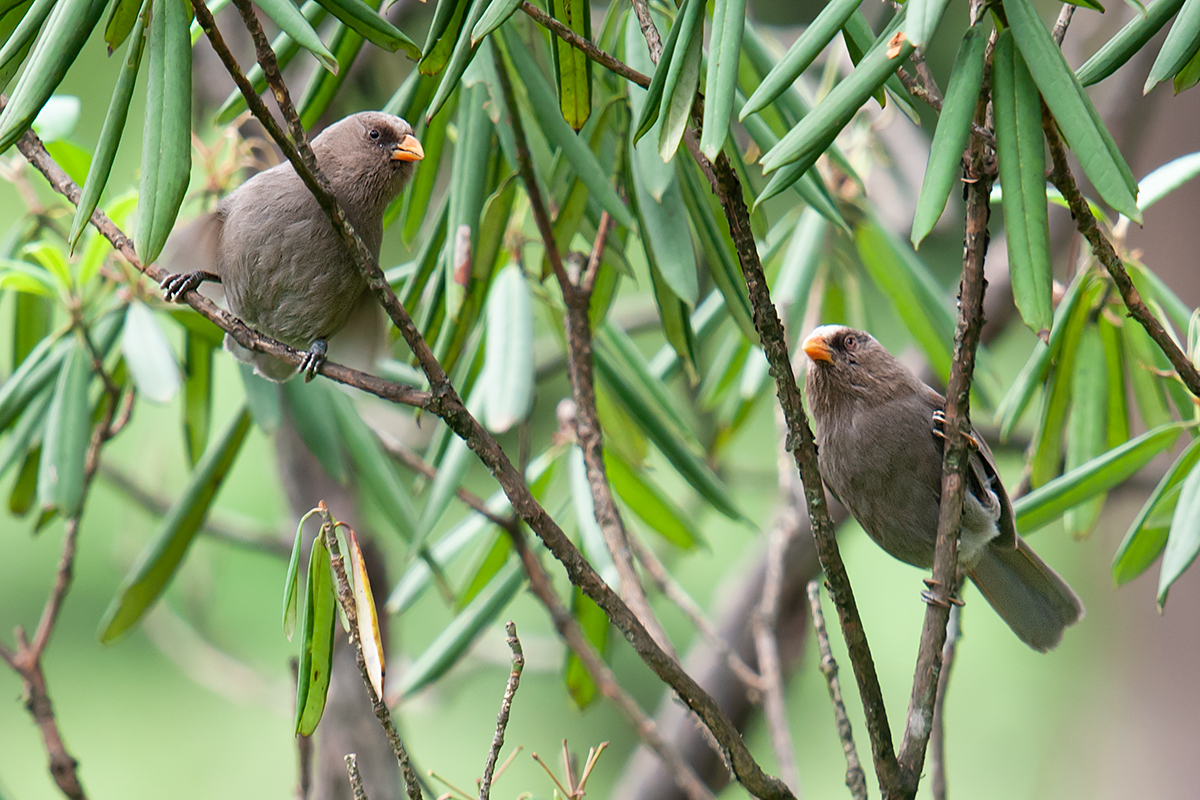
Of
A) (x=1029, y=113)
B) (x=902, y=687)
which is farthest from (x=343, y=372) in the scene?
(x=902, y=687)

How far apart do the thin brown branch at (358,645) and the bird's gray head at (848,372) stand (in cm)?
106

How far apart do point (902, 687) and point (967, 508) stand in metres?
2.66

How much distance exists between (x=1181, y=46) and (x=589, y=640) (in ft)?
5.98

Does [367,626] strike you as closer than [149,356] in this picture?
Yes

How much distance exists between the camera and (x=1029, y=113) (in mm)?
953

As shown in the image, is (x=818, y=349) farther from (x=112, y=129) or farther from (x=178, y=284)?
(x=112, y=129)

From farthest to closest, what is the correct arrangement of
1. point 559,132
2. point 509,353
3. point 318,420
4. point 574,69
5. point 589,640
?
1. point 589,640
2. point 318,420
3. point 509,353
4. point 559,132
5. point 574,69

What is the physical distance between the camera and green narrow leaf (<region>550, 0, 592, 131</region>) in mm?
1346

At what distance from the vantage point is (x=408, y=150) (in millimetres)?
1688

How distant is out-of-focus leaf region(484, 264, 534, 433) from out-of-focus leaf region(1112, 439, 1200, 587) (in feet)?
3.45

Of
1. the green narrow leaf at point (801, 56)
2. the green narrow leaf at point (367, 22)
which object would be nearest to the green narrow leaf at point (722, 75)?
the green narrow leaf at point (801, 56)

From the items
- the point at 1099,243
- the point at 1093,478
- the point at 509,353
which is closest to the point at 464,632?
the point at 509,353

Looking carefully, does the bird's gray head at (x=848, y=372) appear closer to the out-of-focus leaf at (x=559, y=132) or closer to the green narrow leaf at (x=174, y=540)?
the out-of-focus leaf at (x=559, y=132)

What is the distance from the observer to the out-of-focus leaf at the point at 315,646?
108cm
